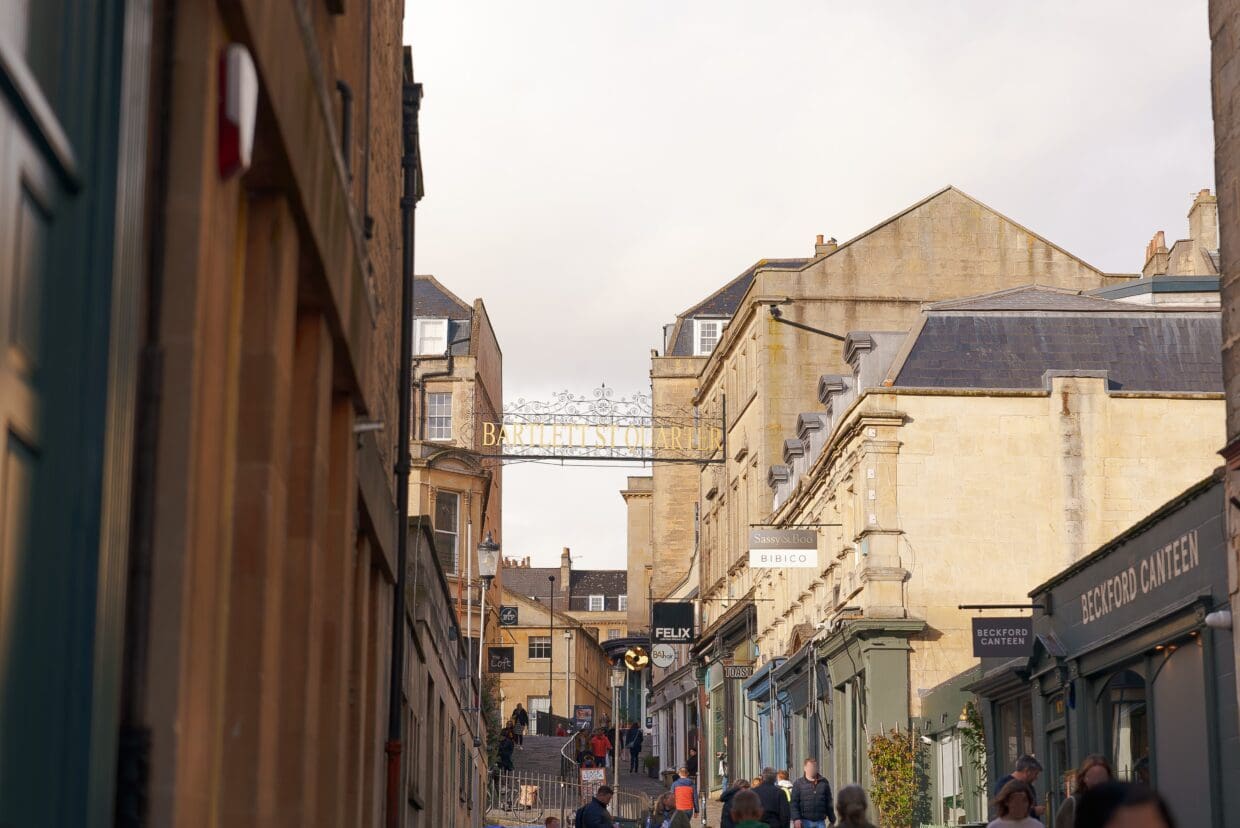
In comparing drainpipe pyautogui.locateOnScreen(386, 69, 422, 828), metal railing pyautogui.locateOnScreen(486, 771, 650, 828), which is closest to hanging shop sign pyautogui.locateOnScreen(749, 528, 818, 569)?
metal railing pyautogui.locateOnScreen(486, 771, 650, 828)

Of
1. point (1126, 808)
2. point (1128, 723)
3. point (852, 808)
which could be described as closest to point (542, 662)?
point (1128, 723)

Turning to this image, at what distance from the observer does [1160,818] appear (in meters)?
4.04

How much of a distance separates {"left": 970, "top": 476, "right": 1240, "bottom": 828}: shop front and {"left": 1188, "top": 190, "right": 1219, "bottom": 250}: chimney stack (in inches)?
880

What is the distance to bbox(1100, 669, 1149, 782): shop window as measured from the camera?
69.8 ft

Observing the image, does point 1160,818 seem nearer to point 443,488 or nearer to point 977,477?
point 977,477

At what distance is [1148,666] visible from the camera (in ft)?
67.6

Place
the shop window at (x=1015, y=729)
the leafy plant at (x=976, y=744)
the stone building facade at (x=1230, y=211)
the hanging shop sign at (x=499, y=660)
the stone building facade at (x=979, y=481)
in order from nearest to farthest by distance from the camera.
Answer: the stone building facade at (x=1230, y=211) → the shop window at (x=1015, y=729) → the leafy plant at (x=976, y=744) → the stone building facade at (x=979, y=481) → the hanging shop sign at (x=499, y=660)

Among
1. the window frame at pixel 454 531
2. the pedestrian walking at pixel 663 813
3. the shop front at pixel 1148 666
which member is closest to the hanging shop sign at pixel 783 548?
the pedestrian walking at pixel 663 813

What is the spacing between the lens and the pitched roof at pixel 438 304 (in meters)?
69.4

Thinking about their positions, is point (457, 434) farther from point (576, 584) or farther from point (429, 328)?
point (576, 584)

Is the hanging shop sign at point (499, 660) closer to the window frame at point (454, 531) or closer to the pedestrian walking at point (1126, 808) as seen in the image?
the window frame at point (454, 531)

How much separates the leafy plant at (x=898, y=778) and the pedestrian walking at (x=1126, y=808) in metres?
29.0

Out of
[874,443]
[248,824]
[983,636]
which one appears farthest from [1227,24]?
[874,443]

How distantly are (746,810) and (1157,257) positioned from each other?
1507 inches
